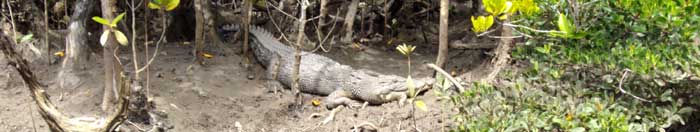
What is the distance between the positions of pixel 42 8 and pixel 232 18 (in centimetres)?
188

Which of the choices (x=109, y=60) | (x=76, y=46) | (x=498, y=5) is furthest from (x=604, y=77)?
(x=76, y=46)

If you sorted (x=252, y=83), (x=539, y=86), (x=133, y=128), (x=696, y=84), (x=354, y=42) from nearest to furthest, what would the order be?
(x=696, y=84) → (x=539, y=86) → (x=133, y=128) → (x=252, y=83) → (x=354, y=42)

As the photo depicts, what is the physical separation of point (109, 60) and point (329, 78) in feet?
6.56

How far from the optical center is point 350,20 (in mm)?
7109

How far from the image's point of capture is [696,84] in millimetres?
3238

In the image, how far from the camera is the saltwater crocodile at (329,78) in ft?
17.9

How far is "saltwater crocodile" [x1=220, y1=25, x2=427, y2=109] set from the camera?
545 cm

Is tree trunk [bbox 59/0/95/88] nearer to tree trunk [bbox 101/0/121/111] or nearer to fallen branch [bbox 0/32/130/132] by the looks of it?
tree trunk [bbox 101/0/121/111]

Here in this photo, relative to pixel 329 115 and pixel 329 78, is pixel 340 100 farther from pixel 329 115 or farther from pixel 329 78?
pixel 329 78

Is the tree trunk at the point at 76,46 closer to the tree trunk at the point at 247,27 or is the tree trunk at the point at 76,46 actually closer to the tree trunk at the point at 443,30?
the tree trunk at the point at 247,27

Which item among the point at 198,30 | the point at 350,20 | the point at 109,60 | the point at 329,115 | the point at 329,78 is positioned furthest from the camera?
the point at 350,20

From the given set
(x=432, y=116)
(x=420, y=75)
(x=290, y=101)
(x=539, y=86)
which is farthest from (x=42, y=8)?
(x=539, y=86)

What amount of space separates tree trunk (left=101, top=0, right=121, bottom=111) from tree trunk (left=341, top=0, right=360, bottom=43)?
2.85 meters

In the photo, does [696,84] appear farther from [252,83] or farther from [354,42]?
[354,42]
